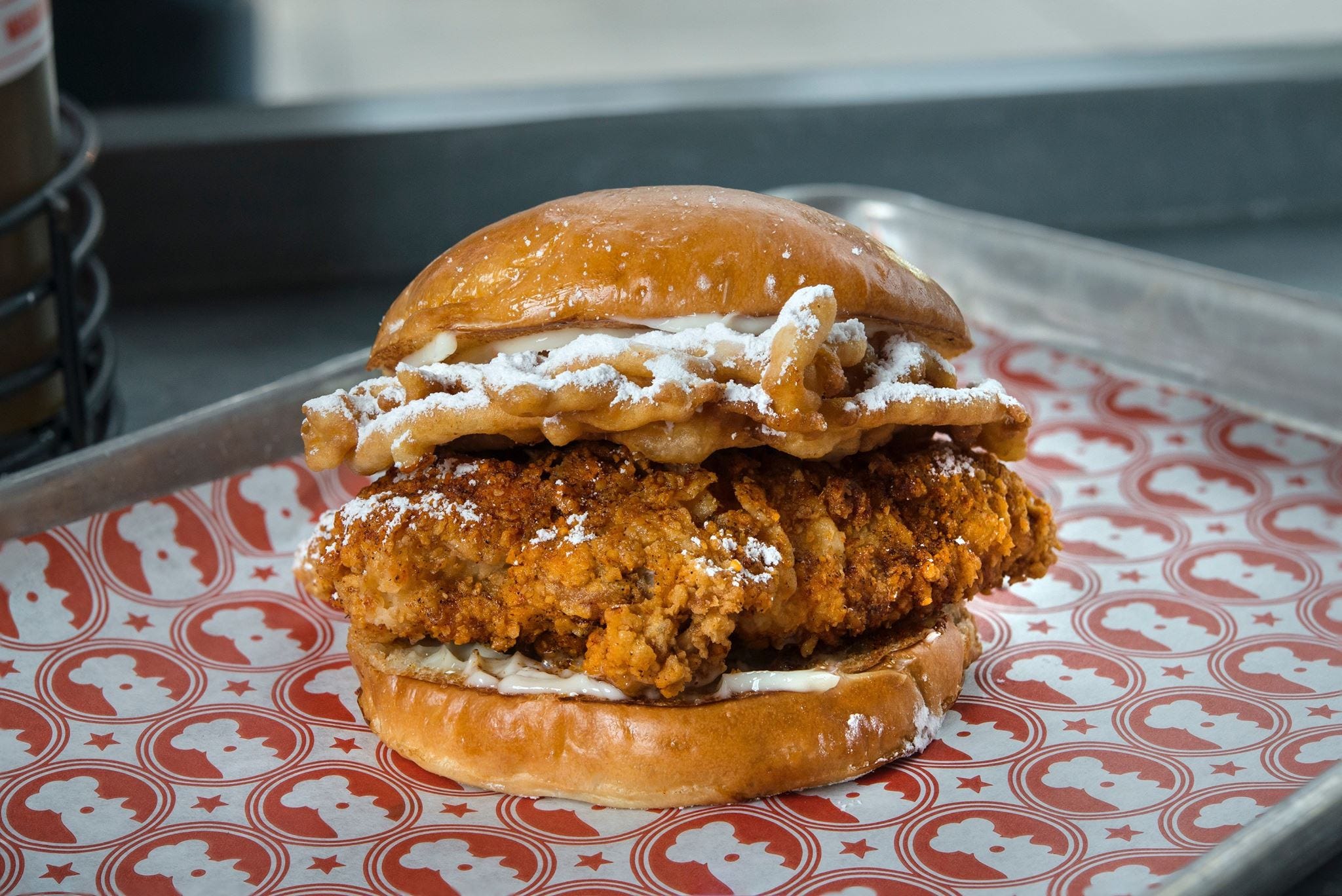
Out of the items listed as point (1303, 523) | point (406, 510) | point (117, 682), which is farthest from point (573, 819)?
point (1303, 523)

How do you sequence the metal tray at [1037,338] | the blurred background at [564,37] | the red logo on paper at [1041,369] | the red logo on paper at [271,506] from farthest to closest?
the blurred background at [564,37]
the red logo on paper at [1041,369]
the red logo on paper at [271,506]
the metal tray at [1037,338]

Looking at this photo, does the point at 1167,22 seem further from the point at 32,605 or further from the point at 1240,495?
the point at 32,605

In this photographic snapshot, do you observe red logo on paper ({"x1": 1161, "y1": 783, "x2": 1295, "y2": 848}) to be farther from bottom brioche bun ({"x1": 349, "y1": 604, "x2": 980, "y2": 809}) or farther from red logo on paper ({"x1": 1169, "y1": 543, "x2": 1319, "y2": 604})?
red logo on paper ({"x1": 1169, "y1": 543, "x2": 1319, "y2": 604})

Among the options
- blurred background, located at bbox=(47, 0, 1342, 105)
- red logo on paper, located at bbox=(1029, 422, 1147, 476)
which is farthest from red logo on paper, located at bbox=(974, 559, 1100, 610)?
blurred background, located at bbox=(47, 0, 1342, 105)

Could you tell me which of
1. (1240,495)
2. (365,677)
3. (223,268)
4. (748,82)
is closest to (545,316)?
(365,677)

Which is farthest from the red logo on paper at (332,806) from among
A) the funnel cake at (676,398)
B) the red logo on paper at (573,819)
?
the funnel cake at (676,398)

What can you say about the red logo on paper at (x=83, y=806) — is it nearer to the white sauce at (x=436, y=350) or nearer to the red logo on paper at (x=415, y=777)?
the red logo on paper at (x=415, y=777)

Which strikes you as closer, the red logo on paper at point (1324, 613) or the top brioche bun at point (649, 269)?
the top brioche bun at point (649, 269)
